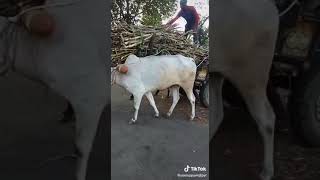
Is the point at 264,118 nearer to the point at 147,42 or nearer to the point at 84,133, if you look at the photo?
the point at 147,42

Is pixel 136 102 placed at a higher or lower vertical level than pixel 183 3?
lower

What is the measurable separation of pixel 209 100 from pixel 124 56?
0.58 metres

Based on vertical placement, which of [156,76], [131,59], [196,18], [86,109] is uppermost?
[196,18]

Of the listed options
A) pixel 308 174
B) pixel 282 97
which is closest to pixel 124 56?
pixel 282 97

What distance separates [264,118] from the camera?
3.72 meters

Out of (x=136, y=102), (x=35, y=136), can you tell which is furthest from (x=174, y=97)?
(x=35, y=136)

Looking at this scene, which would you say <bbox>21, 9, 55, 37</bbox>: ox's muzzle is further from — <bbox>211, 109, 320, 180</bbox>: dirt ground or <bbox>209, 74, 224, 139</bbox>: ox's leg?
<bbox>211, 109, 320, 180</bbox>: dirt ground

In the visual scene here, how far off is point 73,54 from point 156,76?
52cm

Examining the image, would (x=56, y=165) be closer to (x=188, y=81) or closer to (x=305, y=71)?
(x=188, y=81)

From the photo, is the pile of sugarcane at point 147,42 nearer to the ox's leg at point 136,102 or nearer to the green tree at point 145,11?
the green tree at point 145,11

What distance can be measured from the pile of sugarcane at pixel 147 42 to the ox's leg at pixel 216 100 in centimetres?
19

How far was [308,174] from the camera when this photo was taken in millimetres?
4062

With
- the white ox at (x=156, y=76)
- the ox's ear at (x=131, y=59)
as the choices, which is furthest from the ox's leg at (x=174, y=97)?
the ox's ear at (x=131, y=59)

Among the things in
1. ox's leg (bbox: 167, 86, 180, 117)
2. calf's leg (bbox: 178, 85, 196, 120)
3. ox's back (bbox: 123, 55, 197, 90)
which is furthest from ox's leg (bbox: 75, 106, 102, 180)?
calf's leg (bbox: 178, 85, 196, 120)
